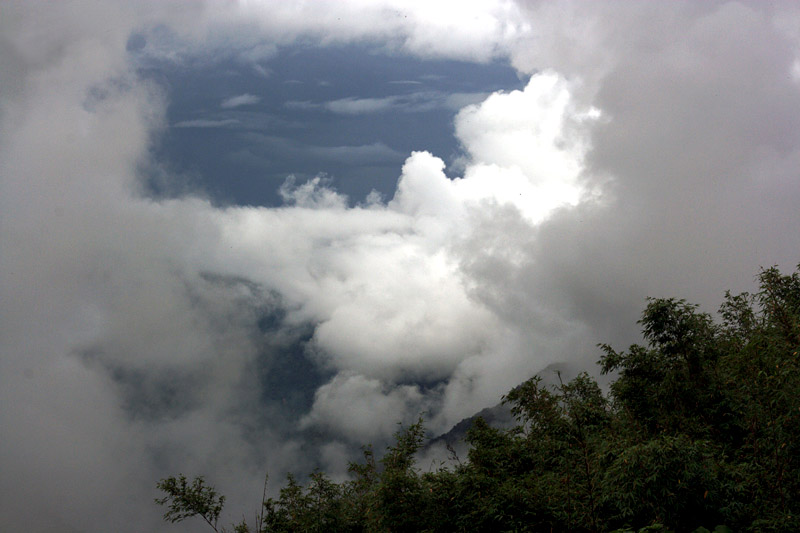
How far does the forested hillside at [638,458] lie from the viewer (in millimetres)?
13953

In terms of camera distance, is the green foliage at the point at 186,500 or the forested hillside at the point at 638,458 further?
the green foliage at the point at 186,500

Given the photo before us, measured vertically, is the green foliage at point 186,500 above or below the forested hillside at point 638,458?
above

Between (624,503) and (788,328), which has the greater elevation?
(788,328)

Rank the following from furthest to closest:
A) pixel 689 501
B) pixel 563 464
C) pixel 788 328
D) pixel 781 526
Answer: pixel 563 464 < pixel 788 328 < pixel 689 501 < pixel 781 526

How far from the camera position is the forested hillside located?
45.8ft

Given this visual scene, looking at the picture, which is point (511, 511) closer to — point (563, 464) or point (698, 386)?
point (563, 464)

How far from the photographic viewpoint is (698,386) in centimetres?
2062

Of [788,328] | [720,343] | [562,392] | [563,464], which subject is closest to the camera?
[788,328]

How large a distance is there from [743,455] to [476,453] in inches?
360

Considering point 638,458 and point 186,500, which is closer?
point 638,458

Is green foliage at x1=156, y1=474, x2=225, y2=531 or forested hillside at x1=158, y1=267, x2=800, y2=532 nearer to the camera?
forested hillside at x1=158, y1=267, x2=800, y2=532

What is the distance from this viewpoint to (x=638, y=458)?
553 inches

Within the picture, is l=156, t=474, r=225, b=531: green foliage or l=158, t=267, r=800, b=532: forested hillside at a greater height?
l=156, t=474, r=225, b=531: green foliage

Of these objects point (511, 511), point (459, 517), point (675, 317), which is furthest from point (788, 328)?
point (459, 517)
